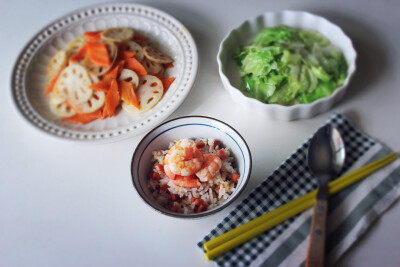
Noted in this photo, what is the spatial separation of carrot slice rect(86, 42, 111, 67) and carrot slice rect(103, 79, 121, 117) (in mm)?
83

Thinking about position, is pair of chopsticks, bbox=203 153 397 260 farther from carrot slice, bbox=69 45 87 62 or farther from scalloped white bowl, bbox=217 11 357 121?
carrot slice, bbox=69 45 87 62

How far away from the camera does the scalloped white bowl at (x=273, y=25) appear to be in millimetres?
1066

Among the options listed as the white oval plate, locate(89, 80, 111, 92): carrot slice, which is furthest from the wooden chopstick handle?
locate(89, 80, 111, 92): carrot slice

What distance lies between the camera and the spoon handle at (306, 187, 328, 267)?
84 centimetres

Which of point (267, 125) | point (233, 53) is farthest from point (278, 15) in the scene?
point (267, 125)

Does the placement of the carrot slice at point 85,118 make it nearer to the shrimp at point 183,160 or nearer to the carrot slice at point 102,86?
the carrot slice at point 102,86

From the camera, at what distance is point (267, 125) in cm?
113

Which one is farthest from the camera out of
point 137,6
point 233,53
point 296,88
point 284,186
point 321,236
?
point 137,6

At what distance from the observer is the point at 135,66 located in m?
1.24

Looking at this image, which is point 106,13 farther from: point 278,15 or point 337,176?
point 337,176

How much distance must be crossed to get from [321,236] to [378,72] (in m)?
0.60

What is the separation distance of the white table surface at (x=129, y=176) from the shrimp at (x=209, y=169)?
118mm

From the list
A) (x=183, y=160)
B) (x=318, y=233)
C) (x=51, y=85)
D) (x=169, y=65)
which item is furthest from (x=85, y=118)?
(x=318, y=233)

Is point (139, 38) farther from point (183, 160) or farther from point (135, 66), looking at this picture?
point (183, 160)
